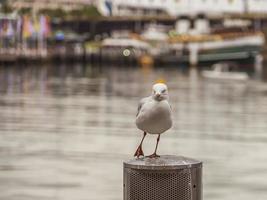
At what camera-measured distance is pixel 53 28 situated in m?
189

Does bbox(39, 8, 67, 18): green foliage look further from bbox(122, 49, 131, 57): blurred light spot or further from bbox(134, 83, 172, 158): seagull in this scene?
bbox(134, 83, 172, 158): seagull

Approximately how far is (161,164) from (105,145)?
11064mm

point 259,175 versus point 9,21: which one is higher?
point 9,21

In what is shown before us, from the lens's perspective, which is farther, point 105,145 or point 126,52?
point 126,52

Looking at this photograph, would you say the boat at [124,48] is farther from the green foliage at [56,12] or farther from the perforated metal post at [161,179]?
the perforated metal post at [161,179]

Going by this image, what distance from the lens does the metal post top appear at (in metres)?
10.0

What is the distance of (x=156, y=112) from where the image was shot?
1045 cm

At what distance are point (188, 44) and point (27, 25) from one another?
2118 cm

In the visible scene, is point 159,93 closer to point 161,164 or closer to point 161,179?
point 161,164

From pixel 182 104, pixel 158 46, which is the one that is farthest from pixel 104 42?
pixel 182 104

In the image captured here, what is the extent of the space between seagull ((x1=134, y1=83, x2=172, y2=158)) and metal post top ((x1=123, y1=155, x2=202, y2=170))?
11.7 inches

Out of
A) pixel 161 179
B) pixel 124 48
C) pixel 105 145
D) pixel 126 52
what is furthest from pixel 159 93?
pixel 124 48

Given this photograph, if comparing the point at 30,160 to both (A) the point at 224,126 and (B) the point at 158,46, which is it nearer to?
(A) the point at 224,126

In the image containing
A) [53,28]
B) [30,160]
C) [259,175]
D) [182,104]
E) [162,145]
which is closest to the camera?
[259,175]
